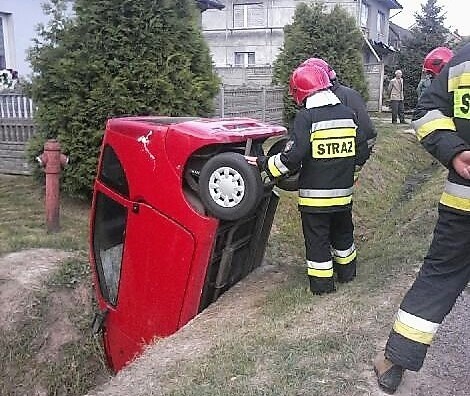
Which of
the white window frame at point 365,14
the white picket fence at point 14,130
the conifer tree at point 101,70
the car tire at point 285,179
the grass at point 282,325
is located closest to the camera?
the grass at point 282,325

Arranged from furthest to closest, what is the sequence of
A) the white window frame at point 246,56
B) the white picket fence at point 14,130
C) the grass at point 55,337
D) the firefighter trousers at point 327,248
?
Result: the white window frame at point 246,56 → the white picket fence at point 14,130 → the grass at point 55,337 → the firefighter trousers at point 327,248

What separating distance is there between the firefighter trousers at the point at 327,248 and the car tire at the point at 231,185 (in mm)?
537

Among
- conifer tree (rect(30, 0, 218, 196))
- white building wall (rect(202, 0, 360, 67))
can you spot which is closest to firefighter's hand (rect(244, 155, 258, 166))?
conifer tree (rect(30, 0, 218, 196))

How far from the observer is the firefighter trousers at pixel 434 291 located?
113 inches

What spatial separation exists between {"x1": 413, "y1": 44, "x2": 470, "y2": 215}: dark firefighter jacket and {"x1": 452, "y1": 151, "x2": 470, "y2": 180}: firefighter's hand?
0.06ft

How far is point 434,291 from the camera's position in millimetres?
2910

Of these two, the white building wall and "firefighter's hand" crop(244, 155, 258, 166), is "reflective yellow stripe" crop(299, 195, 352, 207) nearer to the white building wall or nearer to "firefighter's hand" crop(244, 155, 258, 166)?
"firefighter's hand" crop(244, 155, 258, 166)

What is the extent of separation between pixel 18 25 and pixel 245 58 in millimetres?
22753

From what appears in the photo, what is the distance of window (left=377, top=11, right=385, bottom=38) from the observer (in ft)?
126

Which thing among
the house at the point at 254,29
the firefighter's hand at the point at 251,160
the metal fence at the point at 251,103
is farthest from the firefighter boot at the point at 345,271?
the house at the point at 254,29

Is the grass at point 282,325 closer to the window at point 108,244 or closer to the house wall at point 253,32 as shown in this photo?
the window at point 108,244

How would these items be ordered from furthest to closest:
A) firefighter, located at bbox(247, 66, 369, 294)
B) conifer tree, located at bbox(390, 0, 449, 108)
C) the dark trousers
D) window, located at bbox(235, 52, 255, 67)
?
window, located at bbox(235, 52, 255, 67) < conifer tree, located at bbox(390, 0, 449, 108) < the dark trousers < firefighter, located at bbox(247, 66, 369, 294)

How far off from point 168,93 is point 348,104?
2.67 meters

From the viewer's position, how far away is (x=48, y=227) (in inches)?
248
